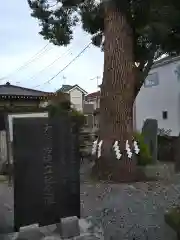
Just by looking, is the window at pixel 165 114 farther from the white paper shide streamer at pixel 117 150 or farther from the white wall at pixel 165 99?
the white paper shide streamer at pixel 117 150

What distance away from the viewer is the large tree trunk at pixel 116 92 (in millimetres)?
10211

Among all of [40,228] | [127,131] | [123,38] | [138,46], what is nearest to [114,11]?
[123,38]

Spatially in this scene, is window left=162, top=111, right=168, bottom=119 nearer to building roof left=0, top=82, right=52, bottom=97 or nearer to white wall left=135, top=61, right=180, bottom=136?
white wall left=135, top=61, right=180, bottom=136

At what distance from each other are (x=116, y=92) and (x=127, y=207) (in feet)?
13.4

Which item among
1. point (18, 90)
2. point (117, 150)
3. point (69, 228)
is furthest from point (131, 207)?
point (18, 90)

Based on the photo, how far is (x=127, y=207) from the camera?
22.9ft

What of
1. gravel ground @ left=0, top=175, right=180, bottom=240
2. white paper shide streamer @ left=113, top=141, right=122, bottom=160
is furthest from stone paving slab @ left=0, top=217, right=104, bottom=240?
white paper shide streamer @ left=113, top=141, right=122, bottom=160

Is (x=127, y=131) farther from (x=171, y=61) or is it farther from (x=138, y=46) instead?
(x=171, y=61)

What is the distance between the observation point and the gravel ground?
5371 mm

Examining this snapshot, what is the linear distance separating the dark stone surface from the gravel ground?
53cm

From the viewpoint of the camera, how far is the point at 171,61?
21781mm

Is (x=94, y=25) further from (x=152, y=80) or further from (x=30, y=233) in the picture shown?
(x=152, y=80)

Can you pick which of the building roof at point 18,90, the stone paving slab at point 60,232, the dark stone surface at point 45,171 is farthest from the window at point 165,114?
the stone paving slab at point 60,232

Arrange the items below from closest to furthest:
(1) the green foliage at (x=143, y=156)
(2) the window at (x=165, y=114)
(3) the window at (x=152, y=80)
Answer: (1) the green foliage at (x=143, y=156) < (2) the window at (x=165, y=114) < (3) the window at (x=152, y=80)
